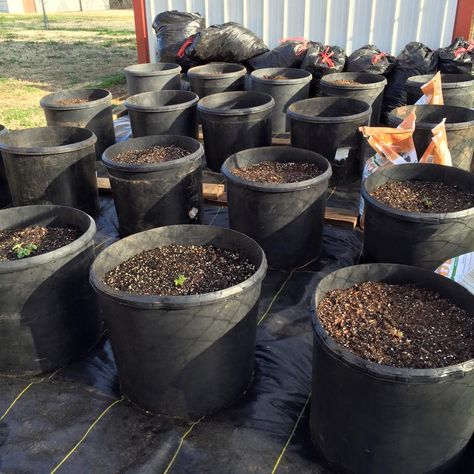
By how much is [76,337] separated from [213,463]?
0.98 m

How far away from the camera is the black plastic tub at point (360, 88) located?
4832 millimetres

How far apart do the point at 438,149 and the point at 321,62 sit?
2596mm

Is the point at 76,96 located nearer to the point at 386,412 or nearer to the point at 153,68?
the point at 153,68

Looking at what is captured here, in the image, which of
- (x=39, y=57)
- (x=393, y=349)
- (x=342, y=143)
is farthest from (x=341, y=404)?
(x=39, y=57)

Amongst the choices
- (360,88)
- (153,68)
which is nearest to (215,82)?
(153,68)

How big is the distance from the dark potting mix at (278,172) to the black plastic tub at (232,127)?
Answer: 0.79 meters

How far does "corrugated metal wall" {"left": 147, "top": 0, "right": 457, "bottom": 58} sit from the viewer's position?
5.82m

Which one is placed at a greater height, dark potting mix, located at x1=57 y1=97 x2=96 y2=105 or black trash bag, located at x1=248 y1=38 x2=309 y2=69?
black trash bag, located at x1=248 y1=38 x2=309 y2=69

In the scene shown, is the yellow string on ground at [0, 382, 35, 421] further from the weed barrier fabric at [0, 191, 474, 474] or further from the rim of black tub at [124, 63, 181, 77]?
the rim of black tub at [124, 63, 181, 77]

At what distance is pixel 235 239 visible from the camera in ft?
8.06

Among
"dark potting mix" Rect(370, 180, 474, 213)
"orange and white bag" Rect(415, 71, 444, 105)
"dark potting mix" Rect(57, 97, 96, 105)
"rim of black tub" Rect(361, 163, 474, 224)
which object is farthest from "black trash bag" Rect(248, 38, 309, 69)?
"rim of black tub" Rect(361, 163, 474, 224)

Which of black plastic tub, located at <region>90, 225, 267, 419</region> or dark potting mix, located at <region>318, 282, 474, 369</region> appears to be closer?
dark potting mix, located at <region>318, 282, 474, 369</region>

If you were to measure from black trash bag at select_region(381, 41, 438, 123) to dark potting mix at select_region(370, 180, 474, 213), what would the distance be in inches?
105

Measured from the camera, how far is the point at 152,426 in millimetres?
2107
